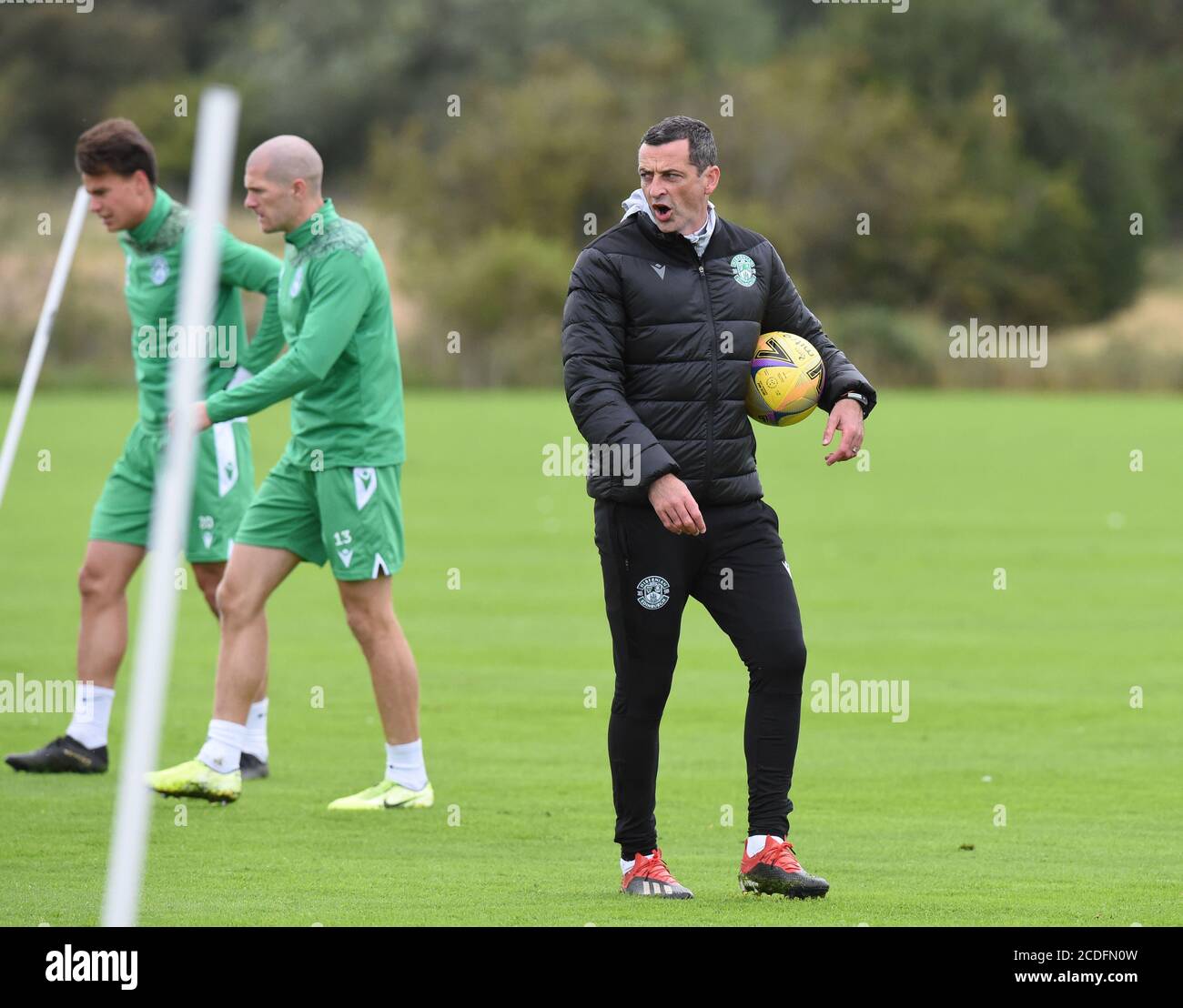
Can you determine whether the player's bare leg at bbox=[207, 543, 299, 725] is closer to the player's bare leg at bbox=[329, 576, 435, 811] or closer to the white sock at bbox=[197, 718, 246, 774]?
the white sock at bbox=[197, 718, 246, 774]

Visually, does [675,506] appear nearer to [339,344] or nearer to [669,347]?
[669,347]

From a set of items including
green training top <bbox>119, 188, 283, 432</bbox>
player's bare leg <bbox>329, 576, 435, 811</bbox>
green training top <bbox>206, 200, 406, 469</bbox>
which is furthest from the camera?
green training top <bbox>119, 188, 283, 432</bbox>

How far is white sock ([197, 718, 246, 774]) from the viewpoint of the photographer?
8.87 m

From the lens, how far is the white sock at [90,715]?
393 inches

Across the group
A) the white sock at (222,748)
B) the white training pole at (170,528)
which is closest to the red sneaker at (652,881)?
the white sock at (222,748)

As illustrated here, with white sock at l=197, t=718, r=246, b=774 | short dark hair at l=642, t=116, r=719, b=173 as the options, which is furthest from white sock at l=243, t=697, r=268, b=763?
short dark hair at l=642, t=116, r=719, b=173

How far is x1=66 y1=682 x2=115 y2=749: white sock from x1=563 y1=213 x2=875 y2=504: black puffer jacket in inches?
141

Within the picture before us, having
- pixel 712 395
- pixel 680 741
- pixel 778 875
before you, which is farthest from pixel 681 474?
pixel 680 741

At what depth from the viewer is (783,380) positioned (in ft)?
24.2

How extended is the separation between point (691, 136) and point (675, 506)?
3.88 feet

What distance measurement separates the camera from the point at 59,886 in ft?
24.5
